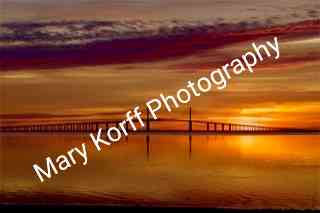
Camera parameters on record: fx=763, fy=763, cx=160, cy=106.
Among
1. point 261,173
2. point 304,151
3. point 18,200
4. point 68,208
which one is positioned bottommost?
point 304,151

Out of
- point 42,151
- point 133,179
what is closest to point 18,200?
point 133,179

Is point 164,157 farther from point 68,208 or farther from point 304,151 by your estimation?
point 68,208

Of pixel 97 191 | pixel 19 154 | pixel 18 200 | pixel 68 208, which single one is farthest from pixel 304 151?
pixel 68 208

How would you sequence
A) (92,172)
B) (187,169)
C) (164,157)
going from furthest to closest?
1. (164,157)
2. (187,169)
3. (92,172)

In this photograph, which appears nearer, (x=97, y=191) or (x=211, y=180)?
(x=97, y=191)

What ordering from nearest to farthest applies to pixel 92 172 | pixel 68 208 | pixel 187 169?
pixel 68 208 → pixel 92 172 → pixel 187 169

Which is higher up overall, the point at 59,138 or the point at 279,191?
the point at 279,191

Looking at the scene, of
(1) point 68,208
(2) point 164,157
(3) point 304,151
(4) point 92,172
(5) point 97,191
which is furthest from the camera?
(3) point 304,151

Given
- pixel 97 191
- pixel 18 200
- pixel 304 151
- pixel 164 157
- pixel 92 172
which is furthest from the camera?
pixel 304 151

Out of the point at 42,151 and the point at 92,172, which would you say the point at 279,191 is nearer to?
the point at 92,172
